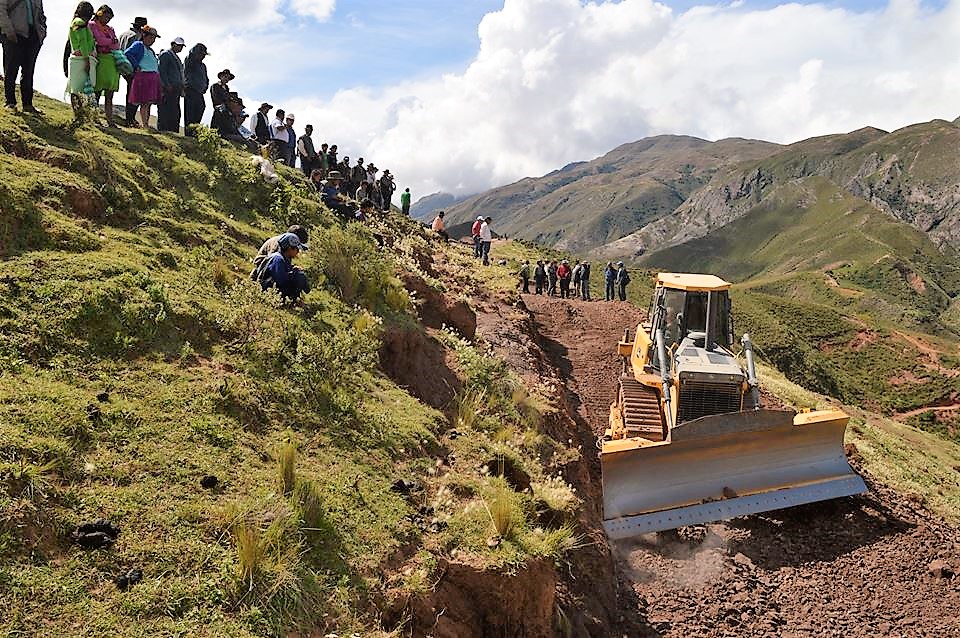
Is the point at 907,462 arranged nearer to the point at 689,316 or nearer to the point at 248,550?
the point at 689,316

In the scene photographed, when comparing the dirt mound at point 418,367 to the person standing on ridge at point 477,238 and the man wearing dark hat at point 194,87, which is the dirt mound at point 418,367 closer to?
the man wearing dark hat at point 194,87

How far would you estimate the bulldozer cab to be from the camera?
1077 cm

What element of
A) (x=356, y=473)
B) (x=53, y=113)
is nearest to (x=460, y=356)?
(x=356, y=473)

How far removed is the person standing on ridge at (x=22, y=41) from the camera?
27.7 ft

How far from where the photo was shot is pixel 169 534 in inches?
158

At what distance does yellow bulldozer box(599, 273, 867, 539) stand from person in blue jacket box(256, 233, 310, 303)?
181 inches

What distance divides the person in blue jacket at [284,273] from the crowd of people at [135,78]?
4.40 metres

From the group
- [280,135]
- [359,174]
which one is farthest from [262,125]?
[359,174]

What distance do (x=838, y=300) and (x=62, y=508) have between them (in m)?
68.8

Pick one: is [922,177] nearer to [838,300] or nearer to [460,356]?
[838,300]

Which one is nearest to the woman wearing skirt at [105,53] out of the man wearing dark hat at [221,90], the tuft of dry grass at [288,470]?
the man wearing dark hat at [221,90]

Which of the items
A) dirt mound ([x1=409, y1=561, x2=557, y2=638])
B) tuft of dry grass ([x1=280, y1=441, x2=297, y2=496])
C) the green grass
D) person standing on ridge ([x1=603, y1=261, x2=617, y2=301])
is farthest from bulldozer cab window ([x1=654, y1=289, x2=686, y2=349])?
person standing on ridge ([x1=603, y1=261, x2=617, y2=301])

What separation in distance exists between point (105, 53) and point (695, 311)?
1020 cm

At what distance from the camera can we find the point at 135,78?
1123 centimetres
